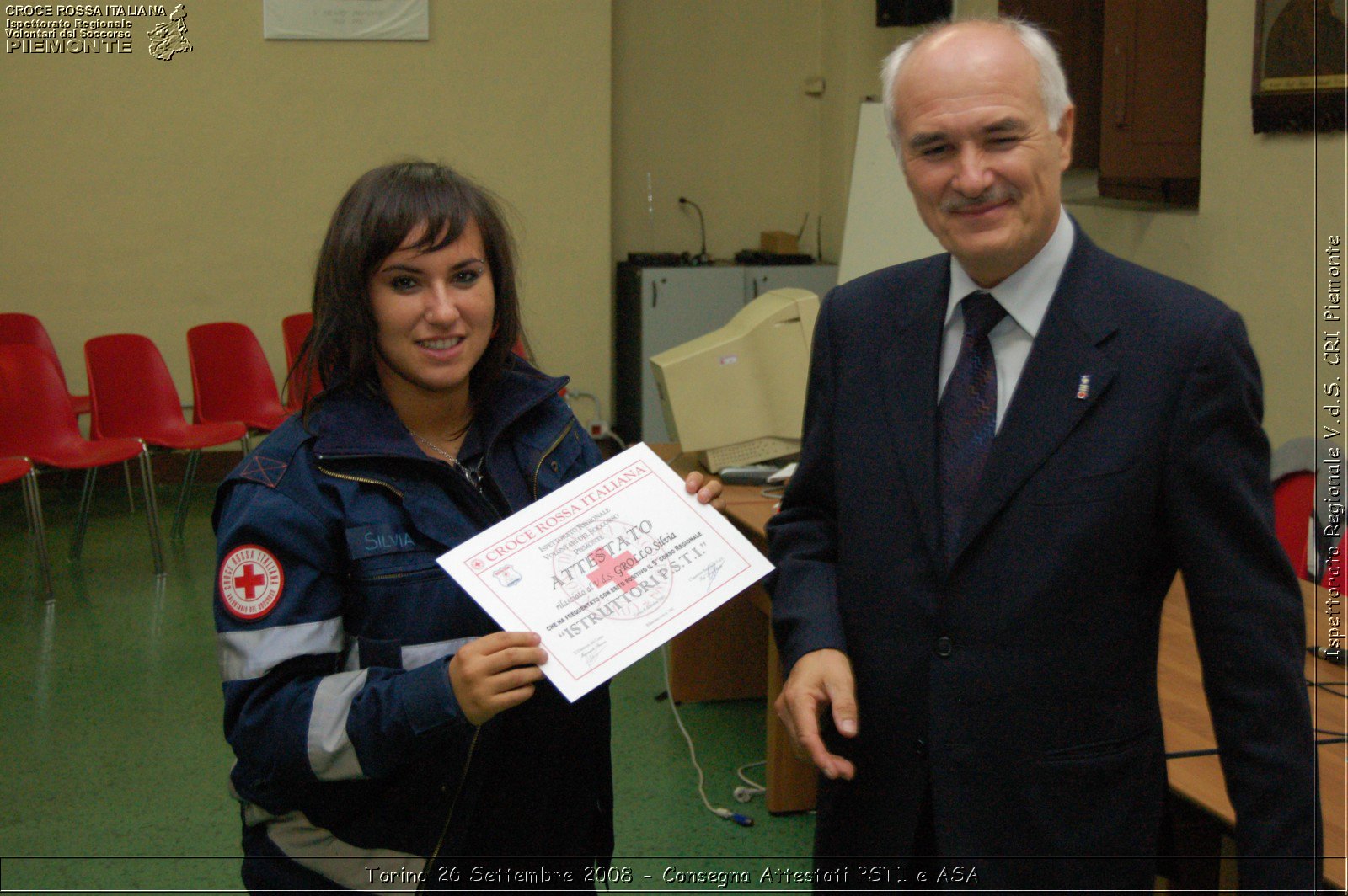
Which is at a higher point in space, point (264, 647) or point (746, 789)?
point (264, 647)

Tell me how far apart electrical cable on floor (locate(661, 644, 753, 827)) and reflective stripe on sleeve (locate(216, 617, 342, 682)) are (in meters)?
2.02

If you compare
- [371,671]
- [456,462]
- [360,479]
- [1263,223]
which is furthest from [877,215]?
[371,671]

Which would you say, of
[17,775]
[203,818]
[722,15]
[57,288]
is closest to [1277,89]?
[203,818]

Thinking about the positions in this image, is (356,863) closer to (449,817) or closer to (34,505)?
(449,817)

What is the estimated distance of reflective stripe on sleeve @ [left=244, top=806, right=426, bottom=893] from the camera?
4.64 feet

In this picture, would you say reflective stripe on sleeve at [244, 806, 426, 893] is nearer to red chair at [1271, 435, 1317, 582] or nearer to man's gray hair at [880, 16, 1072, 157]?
man's gray hair at [880, 16, 1072, 157]

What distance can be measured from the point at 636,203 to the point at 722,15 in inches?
54.7

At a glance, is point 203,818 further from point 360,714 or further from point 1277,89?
point 1277,89

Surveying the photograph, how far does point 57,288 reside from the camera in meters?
6.78

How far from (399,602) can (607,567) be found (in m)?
0.26

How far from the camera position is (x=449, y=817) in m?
1.44

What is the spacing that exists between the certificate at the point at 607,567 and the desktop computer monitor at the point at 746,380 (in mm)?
1933

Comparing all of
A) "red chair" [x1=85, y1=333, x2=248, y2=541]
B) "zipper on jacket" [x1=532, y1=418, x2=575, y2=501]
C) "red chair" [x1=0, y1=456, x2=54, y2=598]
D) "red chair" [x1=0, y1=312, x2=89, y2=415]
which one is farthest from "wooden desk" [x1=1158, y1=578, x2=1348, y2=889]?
"red chair" [x1=0, y1=312, x2=89, y2=415]

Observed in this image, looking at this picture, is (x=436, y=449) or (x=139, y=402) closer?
(x=436, y=449)
